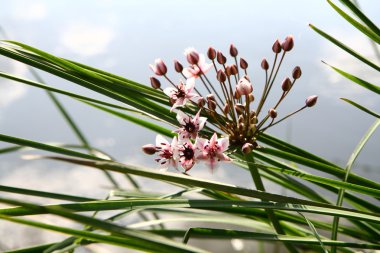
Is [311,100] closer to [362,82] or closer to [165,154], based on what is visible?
[362,82]

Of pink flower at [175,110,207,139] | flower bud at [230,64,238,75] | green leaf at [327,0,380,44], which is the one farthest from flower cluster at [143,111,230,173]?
green leaf at [327,0,380,44]

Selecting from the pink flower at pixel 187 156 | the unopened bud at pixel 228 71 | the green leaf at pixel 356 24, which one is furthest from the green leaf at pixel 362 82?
the pink flower at pixel 187 156

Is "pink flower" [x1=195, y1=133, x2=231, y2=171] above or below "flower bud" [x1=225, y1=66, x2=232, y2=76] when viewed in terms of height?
below

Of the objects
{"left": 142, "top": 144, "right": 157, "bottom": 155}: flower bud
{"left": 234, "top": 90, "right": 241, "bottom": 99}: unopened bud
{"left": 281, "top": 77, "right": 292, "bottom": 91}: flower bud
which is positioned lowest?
{"left": 142, "top": 144, "right": 157, "bottom": 155}: flower bud

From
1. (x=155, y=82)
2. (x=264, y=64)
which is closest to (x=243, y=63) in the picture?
(x=264, y=64)

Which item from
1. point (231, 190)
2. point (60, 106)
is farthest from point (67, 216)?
point (60, 106)

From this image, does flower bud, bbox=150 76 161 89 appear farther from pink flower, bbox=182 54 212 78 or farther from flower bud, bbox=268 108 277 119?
flower bud, bbox=268 108 277 119
